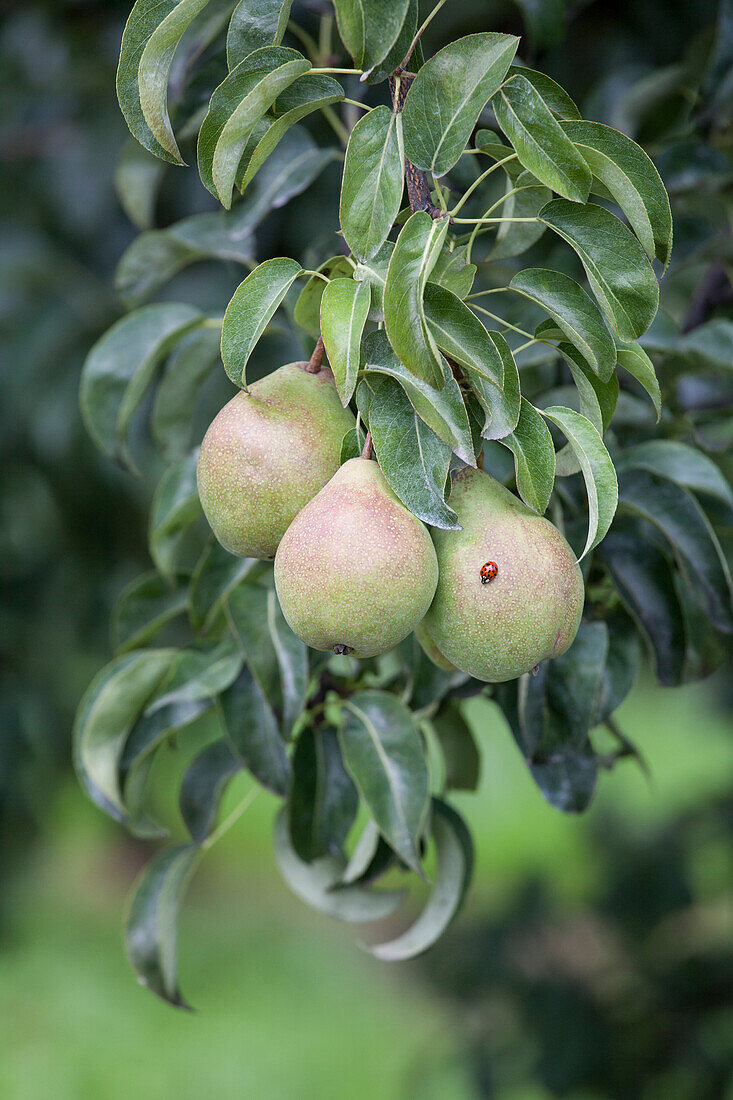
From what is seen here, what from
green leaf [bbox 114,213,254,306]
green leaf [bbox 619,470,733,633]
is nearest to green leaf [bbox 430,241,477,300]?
green leaf [bbox 619,470,733,633]

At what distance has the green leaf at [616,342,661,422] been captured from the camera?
50 cm

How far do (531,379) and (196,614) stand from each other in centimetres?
34

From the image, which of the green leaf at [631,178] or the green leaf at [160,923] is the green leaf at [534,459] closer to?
the green leaf at [631,178]

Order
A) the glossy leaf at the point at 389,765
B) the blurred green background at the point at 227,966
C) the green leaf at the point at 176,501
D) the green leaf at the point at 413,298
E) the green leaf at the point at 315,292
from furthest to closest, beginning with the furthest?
the blurred green background at the point at 227,966, the green leaf at the point at 176,501, the glossy leaf at the point at 389,765, the green leaf at the point at 315,292, the green leaf at the point at 413,298

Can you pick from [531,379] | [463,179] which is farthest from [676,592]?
[463,179]

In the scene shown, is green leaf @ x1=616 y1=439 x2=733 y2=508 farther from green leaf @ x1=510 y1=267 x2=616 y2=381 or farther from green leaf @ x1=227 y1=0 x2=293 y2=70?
green leaf @ x1=227 y1=0 x2=293 y2=70

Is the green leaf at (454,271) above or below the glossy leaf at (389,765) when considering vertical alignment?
above

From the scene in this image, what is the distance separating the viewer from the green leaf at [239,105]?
1.50ft

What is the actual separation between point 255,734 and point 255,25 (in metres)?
0.48

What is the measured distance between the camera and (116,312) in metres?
1.54

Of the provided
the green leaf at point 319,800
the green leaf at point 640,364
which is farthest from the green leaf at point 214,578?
the green leaf at point 640,364

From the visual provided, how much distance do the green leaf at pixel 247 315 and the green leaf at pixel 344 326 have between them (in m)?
0.03

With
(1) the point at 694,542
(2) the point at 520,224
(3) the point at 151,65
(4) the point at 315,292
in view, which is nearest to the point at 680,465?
(1) the point at 694,542

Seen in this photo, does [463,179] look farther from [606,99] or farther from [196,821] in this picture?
[196,821]
